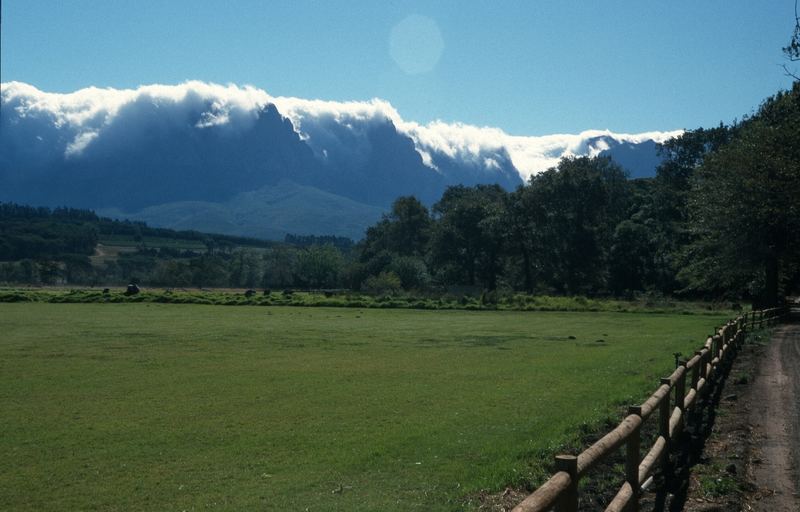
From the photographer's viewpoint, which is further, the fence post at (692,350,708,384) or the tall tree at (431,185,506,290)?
the tall tree at (431,185,506,290)

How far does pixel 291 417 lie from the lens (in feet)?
51.6

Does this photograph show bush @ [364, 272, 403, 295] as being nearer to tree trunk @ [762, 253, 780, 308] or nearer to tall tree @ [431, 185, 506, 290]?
tall tree @ [431, 185, 506, 290]

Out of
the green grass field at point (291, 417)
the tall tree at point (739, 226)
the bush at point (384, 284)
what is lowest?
the green grass field at point (291, 417)

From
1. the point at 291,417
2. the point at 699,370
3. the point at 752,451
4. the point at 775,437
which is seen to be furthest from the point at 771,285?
the point at 291,417

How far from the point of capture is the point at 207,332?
41781 mm

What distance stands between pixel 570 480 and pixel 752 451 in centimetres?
795

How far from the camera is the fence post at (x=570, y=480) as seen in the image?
533 centimetres

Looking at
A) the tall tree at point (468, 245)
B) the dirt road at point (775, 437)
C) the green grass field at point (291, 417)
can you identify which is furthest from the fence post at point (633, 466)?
the tall tree at point (468, 245)

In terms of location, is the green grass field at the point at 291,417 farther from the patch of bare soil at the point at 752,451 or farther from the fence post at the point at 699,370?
the patch of bare soil at the point at 752,451

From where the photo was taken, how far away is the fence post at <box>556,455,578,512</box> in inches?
210

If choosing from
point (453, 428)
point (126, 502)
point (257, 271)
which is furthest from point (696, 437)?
point (257, 271)

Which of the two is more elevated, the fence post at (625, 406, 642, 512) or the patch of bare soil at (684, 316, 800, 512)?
the fence post at (625, 406, 642, 512)

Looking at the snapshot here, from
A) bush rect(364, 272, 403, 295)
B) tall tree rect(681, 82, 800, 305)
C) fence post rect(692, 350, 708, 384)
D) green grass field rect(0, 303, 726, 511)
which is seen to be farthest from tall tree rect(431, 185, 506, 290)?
fence post rect(692, 350, 708, 384)

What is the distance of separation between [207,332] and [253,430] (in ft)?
94.3
